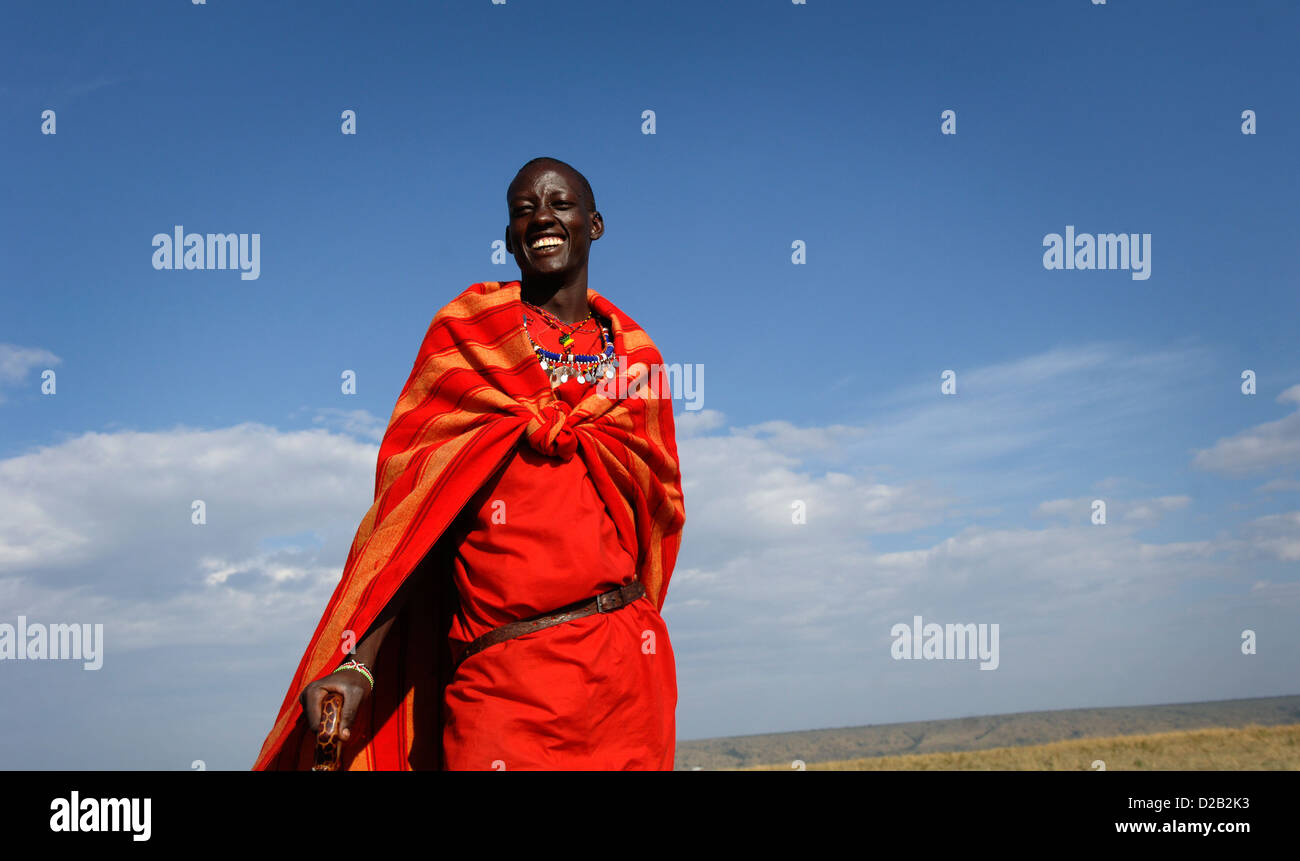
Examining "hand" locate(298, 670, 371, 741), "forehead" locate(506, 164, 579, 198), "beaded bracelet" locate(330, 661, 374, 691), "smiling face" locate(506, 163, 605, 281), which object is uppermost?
"forehead" locate(506, 164, 579, 198)

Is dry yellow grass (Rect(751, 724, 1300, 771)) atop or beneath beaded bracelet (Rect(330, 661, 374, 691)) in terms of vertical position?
beneath

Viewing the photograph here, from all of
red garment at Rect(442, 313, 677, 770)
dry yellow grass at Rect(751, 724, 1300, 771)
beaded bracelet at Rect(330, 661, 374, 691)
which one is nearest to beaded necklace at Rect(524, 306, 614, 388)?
red garment at Rect(442, 313, 677, 770)

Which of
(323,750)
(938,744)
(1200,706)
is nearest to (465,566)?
(323,750)

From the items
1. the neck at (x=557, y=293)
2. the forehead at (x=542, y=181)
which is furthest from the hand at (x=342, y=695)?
Result: the forehead at (x=542, y=181)

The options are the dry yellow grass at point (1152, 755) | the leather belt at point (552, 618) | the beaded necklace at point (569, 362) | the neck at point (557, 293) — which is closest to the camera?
the leather belt at point (552, 618)

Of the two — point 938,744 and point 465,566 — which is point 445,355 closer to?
point 465,566

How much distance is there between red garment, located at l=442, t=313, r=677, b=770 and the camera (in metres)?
3.83

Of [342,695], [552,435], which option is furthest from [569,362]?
[342,695]

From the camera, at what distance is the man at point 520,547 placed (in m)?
3.88

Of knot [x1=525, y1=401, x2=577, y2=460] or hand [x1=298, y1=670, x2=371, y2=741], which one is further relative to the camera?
knot [x1=525, y1=401, x2=577, y2=460]

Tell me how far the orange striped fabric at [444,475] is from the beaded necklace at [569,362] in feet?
0.28

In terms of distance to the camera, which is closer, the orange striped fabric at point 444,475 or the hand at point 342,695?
the hand at point 342,695

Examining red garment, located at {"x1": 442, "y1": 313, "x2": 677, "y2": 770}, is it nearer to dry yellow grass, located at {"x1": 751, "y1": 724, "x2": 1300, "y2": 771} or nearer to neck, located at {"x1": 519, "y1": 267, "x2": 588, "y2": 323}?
neck, located at {"x1": 519, "y1": 267, "x2": 588, "y2": 323}

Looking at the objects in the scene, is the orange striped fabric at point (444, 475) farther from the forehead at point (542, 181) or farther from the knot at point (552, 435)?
the forehead at point (542, 181)
